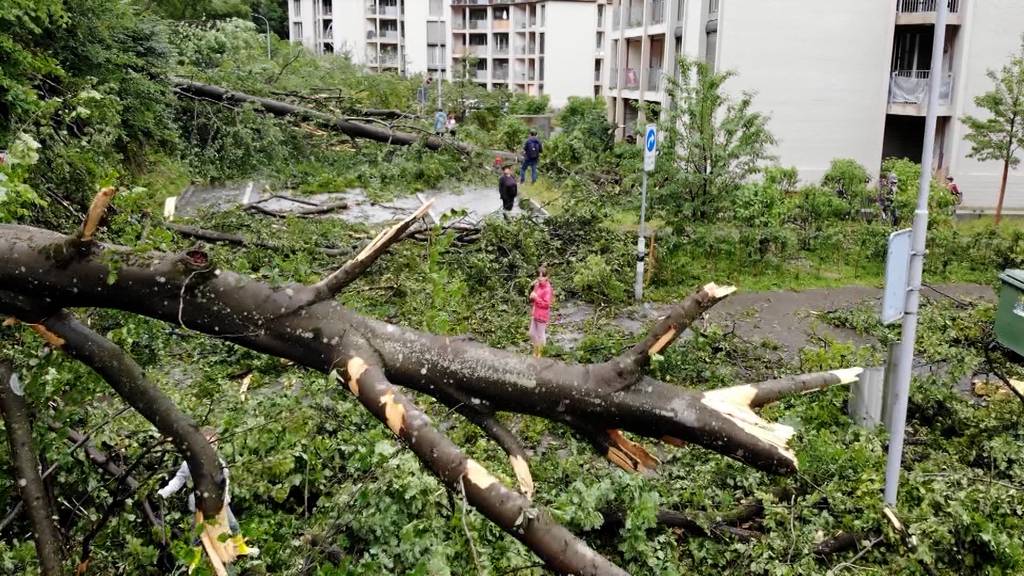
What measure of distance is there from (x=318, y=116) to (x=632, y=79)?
16.2 meters

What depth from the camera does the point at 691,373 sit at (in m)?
9.20

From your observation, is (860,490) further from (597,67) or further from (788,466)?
(597,67)

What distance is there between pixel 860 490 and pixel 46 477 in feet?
16.7

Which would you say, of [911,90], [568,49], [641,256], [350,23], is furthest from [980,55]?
[350,23]

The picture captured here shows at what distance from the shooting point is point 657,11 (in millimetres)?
29094

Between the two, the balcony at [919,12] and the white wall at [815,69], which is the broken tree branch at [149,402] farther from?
the balcony at [919,12]

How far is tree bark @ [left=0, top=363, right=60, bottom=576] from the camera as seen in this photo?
3.36 meters

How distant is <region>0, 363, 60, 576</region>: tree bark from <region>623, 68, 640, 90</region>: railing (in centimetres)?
2973

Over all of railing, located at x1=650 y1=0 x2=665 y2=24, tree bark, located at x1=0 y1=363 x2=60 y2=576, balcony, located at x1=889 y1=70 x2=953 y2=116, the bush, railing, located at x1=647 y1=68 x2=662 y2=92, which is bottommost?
the bush

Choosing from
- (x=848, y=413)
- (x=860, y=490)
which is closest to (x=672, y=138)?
(x=848, y=413)

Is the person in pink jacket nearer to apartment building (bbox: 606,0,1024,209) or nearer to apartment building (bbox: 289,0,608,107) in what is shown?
apartment building (bbox: 606,0,1024,209)

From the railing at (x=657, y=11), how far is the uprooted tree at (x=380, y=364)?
2743 cm

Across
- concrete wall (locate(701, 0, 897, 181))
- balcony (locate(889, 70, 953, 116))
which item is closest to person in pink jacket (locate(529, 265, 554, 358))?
concrete wall (locate(701, 0, 897, 181))

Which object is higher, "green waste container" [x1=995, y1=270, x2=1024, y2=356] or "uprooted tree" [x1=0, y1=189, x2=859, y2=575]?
"uprooted tree" [x1=0, y1=189, x2=859, y2=575]
